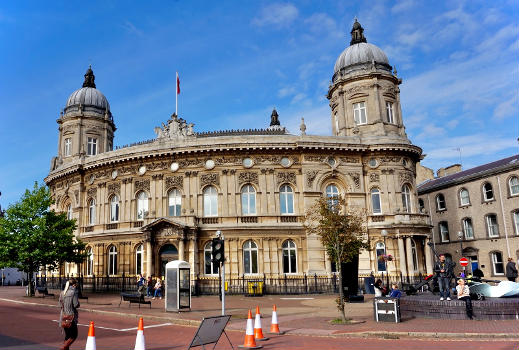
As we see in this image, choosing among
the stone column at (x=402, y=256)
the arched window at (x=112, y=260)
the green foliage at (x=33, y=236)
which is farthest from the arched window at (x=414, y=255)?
the green foliage at (x=33, y=236)

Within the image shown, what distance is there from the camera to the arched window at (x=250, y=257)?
3300 centimetres

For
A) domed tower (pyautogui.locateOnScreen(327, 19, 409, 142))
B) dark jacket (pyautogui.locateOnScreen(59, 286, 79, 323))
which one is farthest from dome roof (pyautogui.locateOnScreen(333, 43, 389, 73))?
dark jacket (pyautogui.locateOnScreen(59, 286, 79, 323))

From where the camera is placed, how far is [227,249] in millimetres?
32969

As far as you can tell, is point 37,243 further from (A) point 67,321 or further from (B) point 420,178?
(B) point 420,178

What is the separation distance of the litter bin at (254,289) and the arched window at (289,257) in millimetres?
3633

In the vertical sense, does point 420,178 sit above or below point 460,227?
above

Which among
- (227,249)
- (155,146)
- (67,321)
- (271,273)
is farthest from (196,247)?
(67,321)

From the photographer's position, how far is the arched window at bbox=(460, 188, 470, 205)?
45156 millimetres

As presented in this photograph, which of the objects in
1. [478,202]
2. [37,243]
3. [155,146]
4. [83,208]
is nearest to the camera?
[37,243]

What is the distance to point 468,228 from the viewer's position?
148ft

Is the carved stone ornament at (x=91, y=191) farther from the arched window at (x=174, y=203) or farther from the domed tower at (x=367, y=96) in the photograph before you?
the domed tower at (x=367, y=96)

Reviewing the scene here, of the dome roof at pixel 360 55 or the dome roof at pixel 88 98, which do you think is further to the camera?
the dome roof at pixel 88 98

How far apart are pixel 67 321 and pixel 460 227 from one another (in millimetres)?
44083

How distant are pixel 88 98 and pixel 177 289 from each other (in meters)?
32.7
